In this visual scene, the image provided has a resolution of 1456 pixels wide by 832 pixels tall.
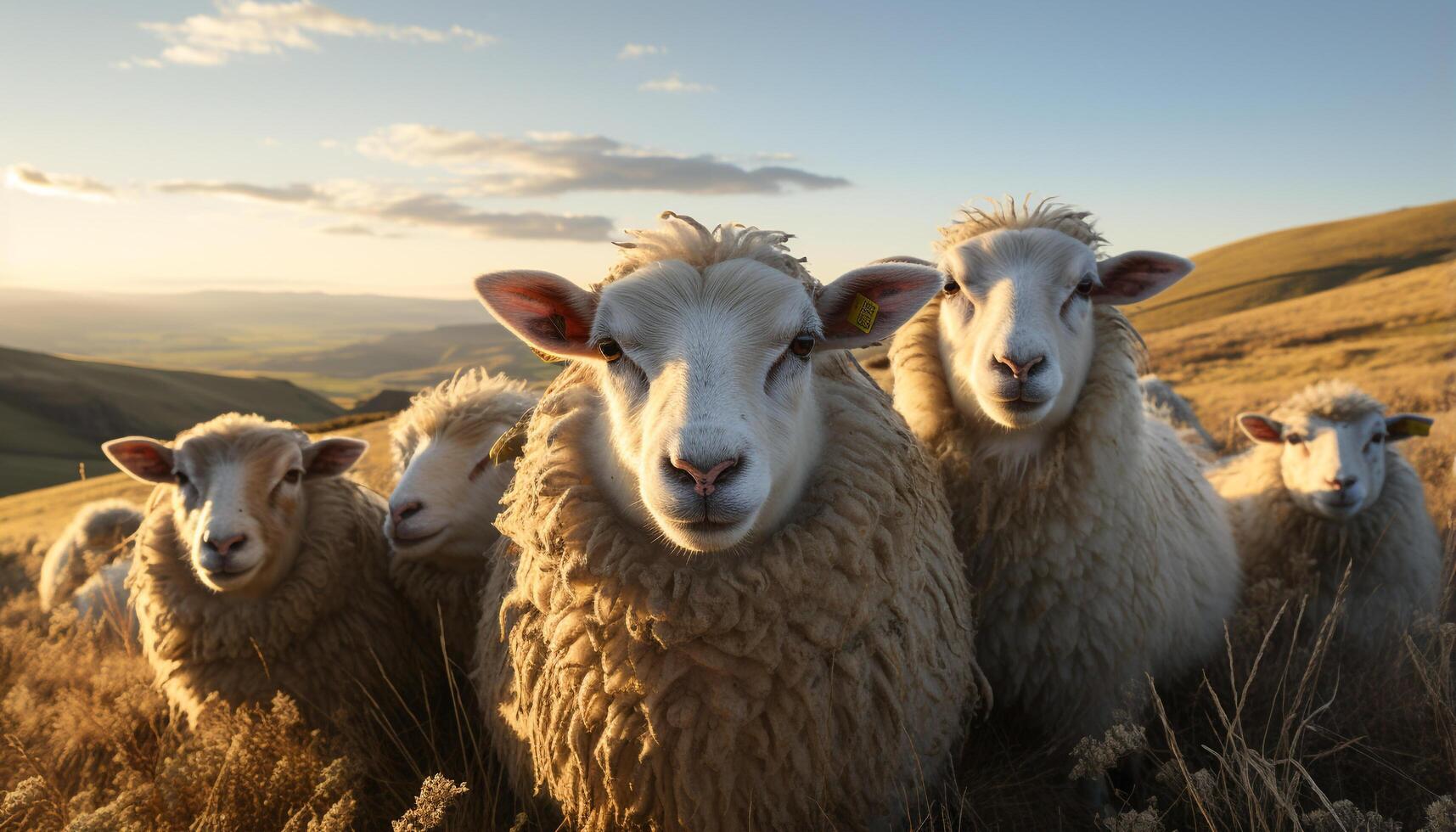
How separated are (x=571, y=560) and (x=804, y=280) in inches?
47.8

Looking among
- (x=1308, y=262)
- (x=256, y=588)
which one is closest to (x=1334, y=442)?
(x=256, y=588)

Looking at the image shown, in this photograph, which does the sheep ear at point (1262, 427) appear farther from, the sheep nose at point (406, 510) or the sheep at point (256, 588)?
the sheep at point (256, 588)

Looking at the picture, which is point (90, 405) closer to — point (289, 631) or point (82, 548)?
point (82, 548)

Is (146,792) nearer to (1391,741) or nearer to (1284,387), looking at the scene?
(1391,741)

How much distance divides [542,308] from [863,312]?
1.08 meters

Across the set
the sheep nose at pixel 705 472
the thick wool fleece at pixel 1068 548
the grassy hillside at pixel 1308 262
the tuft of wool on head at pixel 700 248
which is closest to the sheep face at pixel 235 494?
the tuft of wool on head at pixel 700 248

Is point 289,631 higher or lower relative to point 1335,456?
lower

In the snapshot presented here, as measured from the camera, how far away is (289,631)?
3.76 metres

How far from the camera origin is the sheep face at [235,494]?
3467 mm

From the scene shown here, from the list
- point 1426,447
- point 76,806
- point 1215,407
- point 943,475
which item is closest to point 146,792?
point 76,806

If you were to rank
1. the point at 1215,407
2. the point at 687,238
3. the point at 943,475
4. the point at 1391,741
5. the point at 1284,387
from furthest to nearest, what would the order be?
the point at 1284,387 < the point at 1215,407 < the point at 943,475 < the point at 1391,741 < the point at 687,238

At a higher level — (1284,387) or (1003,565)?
(1003,565)

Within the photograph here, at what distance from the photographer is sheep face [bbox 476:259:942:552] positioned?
1972 mm

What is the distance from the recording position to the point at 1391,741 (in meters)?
3.29
